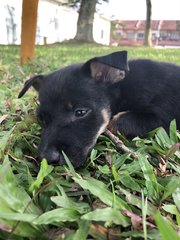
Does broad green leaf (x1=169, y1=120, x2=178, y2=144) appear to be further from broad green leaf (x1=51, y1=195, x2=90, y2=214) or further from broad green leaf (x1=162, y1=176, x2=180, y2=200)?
broad green leaf (x1=51, y1=195, x2=90, y2=214)

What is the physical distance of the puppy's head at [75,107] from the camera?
253 cm

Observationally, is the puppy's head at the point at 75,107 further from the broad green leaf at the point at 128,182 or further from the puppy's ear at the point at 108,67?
the broad green leaf at the point at 128,182

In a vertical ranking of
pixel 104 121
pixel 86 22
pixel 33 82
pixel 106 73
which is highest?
pixel 86 22

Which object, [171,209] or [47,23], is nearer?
[171,209]

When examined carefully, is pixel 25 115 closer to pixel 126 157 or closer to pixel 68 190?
pixel 126 157

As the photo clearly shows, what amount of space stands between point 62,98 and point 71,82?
179 mm

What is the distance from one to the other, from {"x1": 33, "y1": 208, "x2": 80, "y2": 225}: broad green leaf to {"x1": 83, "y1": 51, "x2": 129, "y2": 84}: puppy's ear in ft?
3.92

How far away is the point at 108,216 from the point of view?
1.72 meters

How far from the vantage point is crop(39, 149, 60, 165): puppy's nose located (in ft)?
7.85

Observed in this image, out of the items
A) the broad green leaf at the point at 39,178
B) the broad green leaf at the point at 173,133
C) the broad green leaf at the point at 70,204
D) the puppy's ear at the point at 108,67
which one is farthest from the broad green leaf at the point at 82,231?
the broad green leaf at the point at 173,133

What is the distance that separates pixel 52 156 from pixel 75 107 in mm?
529

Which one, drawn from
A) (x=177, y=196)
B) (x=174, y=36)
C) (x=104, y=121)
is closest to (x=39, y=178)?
(x=177, y=196)

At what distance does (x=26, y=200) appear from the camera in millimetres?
1867

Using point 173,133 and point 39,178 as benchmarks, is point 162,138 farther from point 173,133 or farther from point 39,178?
point 39,178
